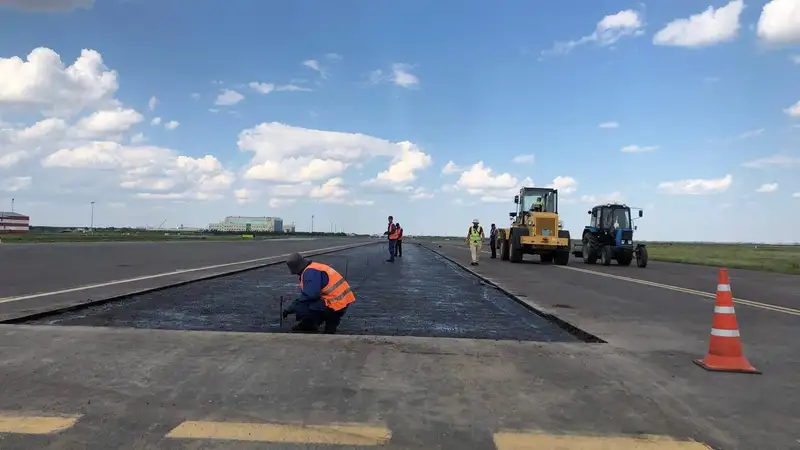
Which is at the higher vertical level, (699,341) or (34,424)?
(699,341)

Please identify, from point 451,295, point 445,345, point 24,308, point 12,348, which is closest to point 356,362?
point 445,345

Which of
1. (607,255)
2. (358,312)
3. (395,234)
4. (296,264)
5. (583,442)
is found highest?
Result: (395,234)

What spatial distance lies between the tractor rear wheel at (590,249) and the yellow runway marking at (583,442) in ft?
83.3

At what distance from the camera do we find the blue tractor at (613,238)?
26.9 metres

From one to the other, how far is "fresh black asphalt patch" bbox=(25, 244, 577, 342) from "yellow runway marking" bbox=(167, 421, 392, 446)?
158 inches

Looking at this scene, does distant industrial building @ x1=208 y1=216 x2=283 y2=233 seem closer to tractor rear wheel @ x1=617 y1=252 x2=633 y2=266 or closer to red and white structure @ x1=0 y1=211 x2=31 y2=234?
red and white structure @ x1=0 y1=211 x2=31 y2=234

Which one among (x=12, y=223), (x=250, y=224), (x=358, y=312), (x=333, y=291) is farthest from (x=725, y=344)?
(x=250, y=224)

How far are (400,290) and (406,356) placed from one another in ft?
26.4

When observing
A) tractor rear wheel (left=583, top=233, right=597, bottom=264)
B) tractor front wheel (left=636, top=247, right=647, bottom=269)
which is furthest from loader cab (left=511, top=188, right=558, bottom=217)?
tractor front wheel (left=636, top=247, right=647, bottom=269)

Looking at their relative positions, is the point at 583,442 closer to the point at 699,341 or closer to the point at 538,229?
the point at 699,341

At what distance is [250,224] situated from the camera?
188 m

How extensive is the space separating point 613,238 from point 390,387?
2426 centimetres

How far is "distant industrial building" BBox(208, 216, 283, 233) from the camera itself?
18462cm

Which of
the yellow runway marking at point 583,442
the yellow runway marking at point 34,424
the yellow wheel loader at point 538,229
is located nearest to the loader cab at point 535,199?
the yellow wheel loader at point 538,229
